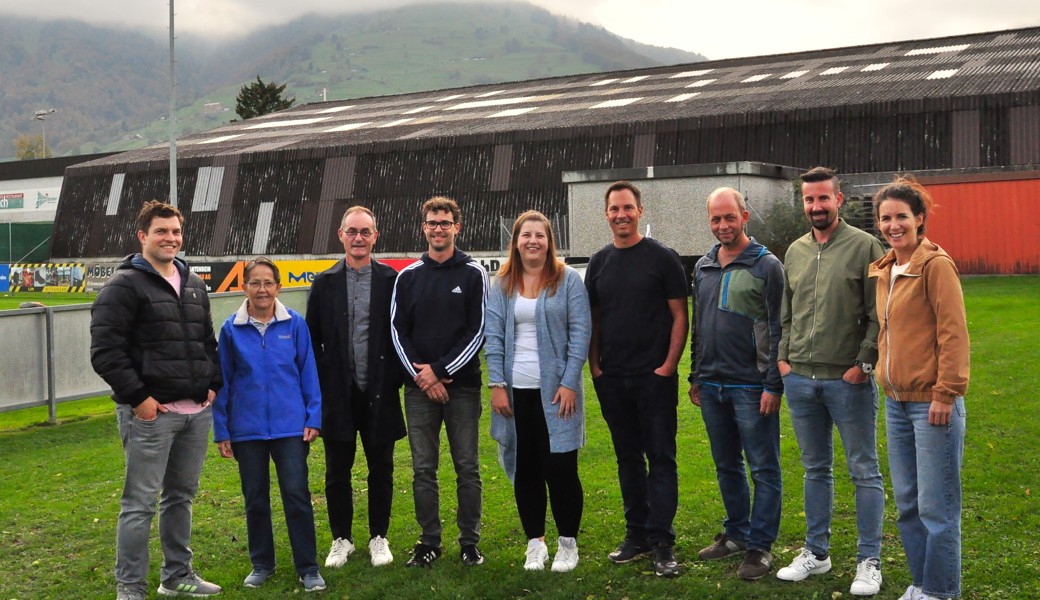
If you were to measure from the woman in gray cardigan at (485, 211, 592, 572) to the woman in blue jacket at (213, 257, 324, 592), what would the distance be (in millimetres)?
1210

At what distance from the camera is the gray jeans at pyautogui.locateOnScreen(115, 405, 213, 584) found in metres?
5.82

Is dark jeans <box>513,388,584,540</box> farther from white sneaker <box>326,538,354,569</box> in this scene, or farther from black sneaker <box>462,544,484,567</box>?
white sneaker <box>326,538,354,569</box>

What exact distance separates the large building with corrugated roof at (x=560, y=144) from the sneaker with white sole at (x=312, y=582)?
18.1 m

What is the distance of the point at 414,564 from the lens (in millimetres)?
6422

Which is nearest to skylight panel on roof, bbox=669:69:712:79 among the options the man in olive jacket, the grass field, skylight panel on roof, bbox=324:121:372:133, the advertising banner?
skylight panel on roof, bbox=324:121:372:133

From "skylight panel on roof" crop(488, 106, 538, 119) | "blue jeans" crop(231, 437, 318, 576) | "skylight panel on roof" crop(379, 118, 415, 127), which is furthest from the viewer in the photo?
"skylight panel on roof" crop(379, 118, 415, 127)

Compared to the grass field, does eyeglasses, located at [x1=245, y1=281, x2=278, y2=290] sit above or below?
above

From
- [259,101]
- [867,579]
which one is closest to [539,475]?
[867,579]

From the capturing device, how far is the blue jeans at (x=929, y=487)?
5035 millimetres

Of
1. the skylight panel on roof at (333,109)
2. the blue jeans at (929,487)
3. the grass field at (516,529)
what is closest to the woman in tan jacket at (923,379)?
the blue jeans at (929,487)

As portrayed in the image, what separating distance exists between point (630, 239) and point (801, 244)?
1.05 metres

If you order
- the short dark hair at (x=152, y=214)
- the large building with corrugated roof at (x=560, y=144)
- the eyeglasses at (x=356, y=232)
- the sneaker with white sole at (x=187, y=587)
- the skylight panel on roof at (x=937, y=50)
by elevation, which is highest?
the skylight panel on roof at (x=937, y=50)

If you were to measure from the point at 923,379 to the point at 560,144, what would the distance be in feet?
93.7

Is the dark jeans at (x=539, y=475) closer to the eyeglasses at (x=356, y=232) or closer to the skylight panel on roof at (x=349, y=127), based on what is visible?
the eyeglasses at (x=356, y=232)
